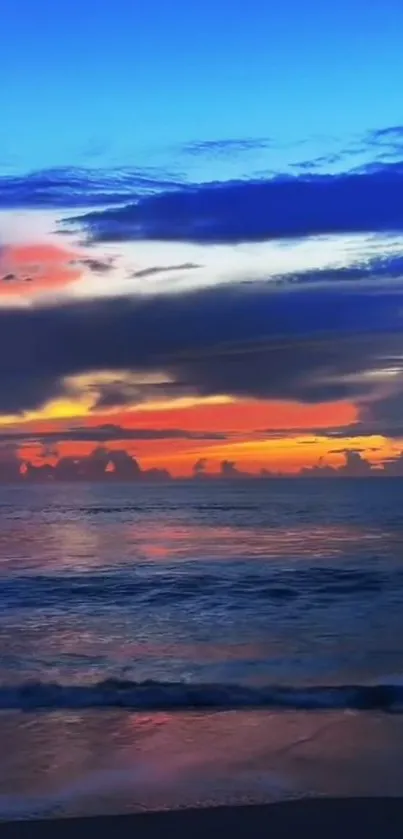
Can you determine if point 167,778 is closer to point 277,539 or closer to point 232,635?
point 232,635

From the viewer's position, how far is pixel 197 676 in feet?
40.9

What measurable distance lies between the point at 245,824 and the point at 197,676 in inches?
236

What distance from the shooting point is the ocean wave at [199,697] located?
1052cm

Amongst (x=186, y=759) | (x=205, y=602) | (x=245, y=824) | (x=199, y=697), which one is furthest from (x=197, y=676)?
(x=205, y=602)

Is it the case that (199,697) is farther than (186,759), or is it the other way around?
(199,697)

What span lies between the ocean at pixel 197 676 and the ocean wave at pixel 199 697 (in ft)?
0.10

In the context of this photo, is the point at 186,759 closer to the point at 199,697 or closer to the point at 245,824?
the point at 245,824

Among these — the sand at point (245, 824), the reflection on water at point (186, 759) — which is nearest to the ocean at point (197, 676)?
the reflection on water at point (186, 759)

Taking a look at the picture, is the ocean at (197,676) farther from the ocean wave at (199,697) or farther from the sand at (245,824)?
the sand at (245,824)

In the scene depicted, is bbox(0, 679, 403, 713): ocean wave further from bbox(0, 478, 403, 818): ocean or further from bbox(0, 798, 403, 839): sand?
bbox(0, 798, 403, 839): sand

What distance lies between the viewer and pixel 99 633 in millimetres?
16266

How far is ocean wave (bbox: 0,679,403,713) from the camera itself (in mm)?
10523

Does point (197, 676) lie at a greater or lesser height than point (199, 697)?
lesser

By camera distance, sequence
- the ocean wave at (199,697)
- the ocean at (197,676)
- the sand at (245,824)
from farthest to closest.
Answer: the ocean wave at (199,697)
the ocean at (197,676)
the sand at (245,824)
